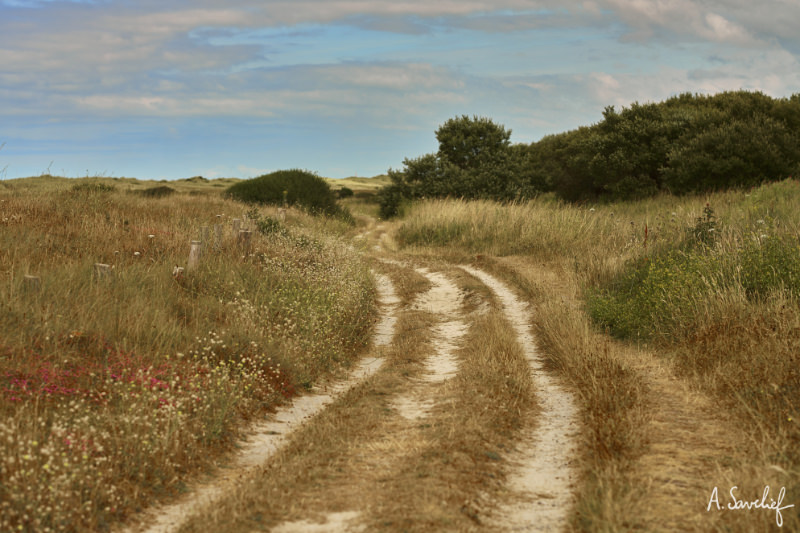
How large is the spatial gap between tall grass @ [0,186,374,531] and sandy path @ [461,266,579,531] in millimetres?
3097

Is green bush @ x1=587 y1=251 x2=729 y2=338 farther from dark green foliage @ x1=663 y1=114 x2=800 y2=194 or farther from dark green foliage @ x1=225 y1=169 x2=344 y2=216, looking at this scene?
dark green foliage @ x1=225 y1=169 x2=344 y2=216

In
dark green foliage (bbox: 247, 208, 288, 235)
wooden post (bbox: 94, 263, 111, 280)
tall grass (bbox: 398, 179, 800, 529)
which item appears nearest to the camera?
tall grass (bbox: 398, 179, 800, 529)

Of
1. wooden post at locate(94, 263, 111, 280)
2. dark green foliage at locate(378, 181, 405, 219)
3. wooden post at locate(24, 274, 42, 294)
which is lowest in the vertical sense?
wooden post at locate(24, 274, 42, 294)

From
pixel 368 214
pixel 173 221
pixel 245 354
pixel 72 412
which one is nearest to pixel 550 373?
pixel 245 354

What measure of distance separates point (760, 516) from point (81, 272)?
9539 millimetres

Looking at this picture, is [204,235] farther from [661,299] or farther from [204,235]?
[661,299]

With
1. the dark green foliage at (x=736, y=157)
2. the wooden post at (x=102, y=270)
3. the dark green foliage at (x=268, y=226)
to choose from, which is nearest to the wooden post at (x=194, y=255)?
the wooden post at (x=102, y=270)

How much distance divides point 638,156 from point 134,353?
101 feet

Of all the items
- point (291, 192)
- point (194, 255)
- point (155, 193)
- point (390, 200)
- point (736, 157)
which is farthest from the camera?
point (390, 200)

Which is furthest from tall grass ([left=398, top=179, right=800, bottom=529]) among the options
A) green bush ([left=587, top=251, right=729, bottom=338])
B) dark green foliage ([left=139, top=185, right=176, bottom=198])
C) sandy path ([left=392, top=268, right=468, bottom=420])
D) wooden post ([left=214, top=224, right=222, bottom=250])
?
dark green foliage ([left=139, top=185, right=176, bottom=198])

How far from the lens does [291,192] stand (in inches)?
1368

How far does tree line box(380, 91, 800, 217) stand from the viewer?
29719 mm

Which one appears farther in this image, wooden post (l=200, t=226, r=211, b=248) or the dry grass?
wooden post (l=200, t=226, r=211, b=248)

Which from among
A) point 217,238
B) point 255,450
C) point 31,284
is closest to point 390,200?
point 217,238
